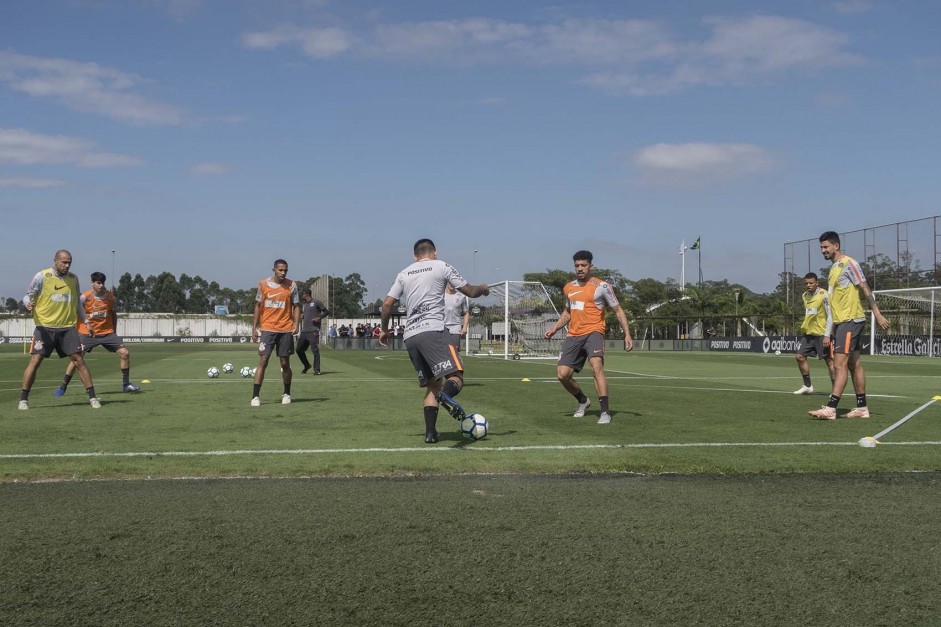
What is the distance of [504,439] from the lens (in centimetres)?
832

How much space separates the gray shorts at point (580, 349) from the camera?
10219mm

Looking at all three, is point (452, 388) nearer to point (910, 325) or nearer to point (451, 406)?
point (451, 406)

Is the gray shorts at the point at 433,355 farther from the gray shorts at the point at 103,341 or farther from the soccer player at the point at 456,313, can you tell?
the gray shorts at the point at 103,341

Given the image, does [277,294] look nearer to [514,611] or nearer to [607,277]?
[514,611]

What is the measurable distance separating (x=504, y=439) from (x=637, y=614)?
5.07 meters

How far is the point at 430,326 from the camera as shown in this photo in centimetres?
811

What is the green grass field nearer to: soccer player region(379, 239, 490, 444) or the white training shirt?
soccer player region(379, 239, 490, 444)

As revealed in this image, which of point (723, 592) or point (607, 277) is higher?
point (607, 277)

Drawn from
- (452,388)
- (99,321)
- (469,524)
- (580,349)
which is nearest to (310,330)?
(99,321)

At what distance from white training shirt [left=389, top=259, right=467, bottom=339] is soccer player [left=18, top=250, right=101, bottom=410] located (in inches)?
217

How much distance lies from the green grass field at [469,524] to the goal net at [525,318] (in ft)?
94.2

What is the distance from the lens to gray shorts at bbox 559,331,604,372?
1022cm

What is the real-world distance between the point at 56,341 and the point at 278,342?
294 cm

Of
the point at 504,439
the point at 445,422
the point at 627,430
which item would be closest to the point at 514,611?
the point at 504,439
